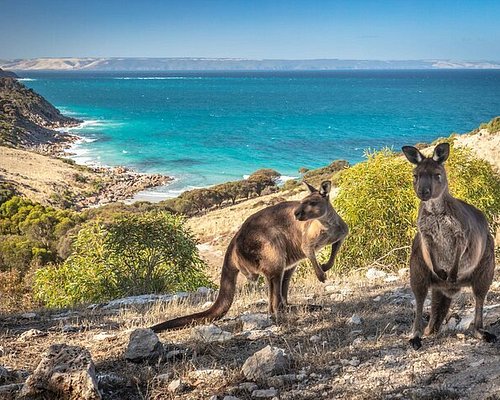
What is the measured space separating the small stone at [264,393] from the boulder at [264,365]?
191 mm

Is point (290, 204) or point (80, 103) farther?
point (80, 103)

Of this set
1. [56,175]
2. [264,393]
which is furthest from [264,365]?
[56,175]

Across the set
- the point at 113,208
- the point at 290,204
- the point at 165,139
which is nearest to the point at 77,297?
the point at 290,204

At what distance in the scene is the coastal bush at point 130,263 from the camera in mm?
15461

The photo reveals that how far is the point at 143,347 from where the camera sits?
5746 mm

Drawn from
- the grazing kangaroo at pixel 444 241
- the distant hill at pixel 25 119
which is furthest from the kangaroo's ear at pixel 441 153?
the distant hill at pixel 25 119

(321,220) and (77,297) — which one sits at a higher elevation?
(321,220)

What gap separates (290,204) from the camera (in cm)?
706

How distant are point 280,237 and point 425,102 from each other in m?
176

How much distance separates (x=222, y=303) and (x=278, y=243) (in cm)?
90

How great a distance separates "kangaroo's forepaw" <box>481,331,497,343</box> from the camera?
202 inches

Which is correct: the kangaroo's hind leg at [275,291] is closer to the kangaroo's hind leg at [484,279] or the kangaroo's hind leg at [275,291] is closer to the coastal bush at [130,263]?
the kangaroo's hind leg at [484,279]

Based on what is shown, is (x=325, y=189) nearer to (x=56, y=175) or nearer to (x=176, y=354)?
(x=176, y=354)

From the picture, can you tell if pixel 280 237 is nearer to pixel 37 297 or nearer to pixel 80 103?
pixel 37 297
